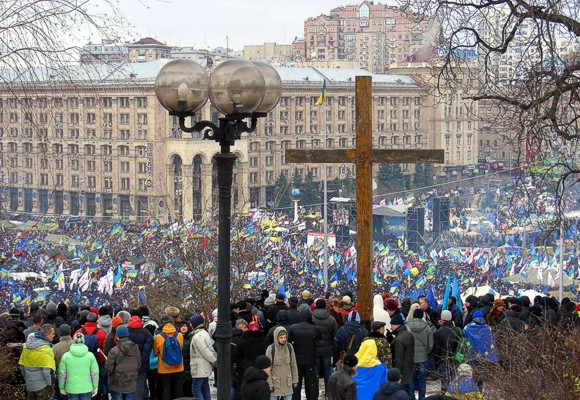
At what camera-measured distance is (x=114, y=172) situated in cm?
8062

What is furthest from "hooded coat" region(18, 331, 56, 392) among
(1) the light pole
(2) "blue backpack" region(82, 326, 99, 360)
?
(1) the light pole

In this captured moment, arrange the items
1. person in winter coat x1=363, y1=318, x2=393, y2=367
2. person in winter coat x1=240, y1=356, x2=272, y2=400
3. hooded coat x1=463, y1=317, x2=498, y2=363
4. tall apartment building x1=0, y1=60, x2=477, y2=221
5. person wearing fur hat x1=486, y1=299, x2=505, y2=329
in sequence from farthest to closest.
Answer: tall apartment building x1=0, y1=60, x2=477, y2=221 < person wearing fur hat x1=486, y1=299, x2=505, y2=329 < hooded coat x1=463, y1=317, x2=498, y2=363 < person in winter coat x1=363, y1=318, x2=393, y2=367 < person in winter coat x1=240, y1=356, x2=272, y2=400

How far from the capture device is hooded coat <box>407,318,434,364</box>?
10297 mm

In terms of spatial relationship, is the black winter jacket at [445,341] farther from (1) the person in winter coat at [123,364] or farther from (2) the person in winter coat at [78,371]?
(2) the person in winter coat at [78,371]

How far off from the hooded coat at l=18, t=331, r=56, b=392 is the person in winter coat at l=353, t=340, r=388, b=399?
233cm

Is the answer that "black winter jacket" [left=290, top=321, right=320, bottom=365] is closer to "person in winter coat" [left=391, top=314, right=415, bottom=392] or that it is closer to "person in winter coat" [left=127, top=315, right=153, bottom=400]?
"person in winter coat" [left=391, top=314, right=415, bottom=392]

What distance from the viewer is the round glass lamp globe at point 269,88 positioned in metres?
6.93

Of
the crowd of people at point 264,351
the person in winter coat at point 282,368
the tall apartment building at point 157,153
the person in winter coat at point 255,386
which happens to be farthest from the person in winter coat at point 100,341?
the tall apartment building at point 157,153

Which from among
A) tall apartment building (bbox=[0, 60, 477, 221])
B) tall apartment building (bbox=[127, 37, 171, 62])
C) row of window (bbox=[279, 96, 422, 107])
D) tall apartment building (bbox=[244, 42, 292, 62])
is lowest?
tall apartment building (bbox=[0, 60, 477, 221])

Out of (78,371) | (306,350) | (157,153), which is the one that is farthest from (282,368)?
(157,153)

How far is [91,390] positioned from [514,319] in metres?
3.57

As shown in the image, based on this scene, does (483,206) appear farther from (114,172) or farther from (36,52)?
(36,52)

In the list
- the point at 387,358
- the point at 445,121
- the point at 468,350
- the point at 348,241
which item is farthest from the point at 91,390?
the point at 445,121

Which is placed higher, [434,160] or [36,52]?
[36,52]
